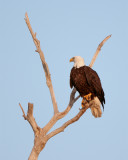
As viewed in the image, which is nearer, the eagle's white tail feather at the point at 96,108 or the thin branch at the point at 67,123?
the thin branch at the point at 67,123

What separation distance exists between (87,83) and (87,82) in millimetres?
31

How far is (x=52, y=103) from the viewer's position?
850 cm

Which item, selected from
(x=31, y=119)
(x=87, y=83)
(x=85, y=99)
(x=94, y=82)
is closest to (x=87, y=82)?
(x=87, y=83)

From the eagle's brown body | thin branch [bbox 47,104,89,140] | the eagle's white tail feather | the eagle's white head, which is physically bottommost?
thin branch [bbox 47,104,89,140]

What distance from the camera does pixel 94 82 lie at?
8469 millimetres

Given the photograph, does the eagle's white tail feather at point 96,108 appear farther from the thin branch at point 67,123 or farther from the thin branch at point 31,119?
the thin branch at point 31,119

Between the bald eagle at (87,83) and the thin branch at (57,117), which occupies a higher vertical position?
the bald eagle at (87,83)

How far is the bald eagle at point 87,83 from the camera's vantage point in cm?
848

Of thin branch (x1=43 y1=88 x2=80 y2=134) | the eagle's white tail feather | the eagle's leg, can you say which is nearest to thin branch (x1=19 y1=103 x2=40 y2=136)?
thin branch (x1=43 y1=88 x2=80 y2=134)

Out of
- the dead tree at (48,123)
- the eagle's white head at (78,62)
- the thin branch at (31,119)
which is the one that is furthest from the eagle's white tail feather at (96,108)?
the thin branch at (31,119)

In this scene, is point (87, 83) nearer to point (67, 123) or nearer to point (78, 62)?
point (78, 62)

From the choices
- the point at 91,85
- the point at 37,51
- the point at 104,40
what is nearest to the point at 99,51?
the point at 104,40

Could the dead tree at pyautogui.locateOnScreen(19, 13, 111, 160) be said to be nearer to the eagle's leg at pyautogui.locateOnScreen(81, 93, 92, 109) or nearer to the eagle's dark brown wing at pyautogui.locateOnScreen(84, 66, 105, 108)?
the eagle's leg at pyautogui.locateOnScreen(81, 93, 92, 109)

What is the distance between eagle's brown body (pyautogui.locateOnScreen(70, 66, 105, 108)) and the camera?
333 inches
